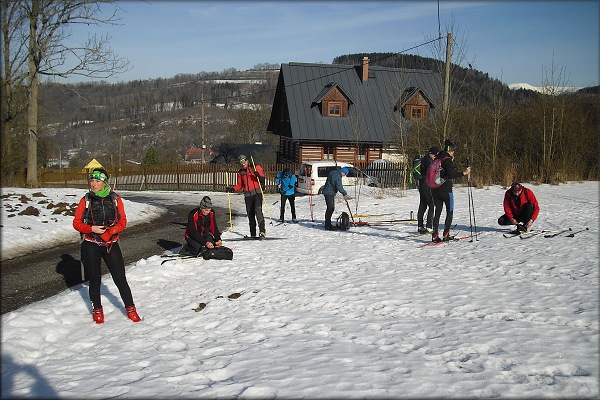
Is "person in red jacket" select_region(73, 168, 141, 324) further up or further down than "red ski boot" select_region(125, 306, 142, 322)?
further up

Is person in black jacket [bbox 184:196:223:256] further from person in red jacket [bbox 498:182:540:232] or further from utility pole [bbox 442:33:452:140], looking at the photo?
utility pole [bbox 442:33:452:140]

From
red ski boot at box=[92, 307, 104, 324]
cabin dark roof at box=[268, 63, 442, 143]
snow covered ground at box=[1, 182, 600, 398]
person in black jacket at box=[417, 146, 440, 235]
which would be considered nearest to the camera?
snow covered ground at box=[1, 182, 600, 398]

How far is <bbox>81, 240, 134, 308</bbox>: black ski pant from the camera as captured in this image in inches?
253

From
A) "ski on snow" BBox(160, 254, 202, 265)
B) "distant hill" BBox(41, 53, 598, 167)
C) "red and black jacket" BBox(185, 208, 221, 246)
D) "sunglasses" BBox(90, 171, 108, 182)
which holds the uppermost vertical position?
"distant hill" BBox(41, 53, 598, 167)

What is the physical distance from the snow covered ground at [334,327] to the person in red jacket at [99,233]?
35 cm

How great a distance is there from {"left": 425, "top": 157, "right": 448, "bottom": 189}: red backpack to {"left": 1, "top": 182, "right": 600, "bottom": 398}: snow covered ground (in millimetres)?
1310

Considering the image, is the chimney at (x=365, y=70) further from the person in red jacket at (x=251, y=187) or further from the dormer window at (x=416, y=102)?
the person in red jacket at (x=251, y=187)

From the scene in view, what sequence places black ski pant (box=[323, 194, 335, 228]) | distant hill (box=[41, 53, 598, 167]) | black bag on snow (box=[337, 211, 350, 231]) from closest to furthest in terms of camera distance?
black bag on snow (box=[337, 211, 350, 231])
black ski pant (box=[323, 194, 335, 228])
distant hill (box=[41, 53, 598, 167])

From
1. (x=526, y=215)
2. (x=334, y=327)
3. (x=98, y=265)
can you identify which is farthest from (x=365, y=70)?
(x=334, y=327)

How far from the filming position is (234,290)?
7969 mm

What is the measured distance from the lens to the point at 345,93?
3872 centimetres

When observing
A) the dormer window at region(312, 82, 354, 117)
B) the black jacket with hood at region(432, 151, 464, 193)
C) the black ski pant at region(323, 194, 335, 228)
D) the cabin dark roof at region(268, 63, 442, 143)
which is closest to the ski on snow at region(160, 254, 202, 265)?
the black ski pant at region(323, 194, 335, 228)

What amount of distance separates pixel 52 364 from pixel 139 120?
16364cm

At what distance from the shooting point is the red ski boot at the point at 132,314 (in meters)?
6.56
